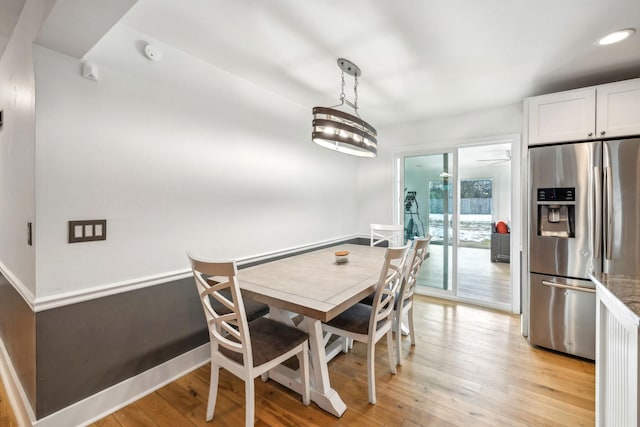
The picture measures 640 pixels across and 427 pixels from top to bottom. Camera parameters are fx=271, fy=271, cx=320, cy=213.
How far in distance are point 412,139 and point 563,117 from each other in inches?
65.6

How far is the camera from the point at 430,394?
1.83m

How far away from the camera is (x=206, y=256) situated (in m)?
2.22

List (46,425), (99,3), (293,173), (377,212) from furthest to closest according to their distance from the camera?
(377,212) < (293,173) < (46,425) < (99,3)

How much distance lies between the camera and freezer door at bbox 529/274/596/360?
225 centimetres

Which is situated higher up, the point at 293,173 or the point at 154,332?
the point at 293,173

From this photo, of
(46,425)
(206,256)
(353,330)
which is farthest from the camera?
(206,256)

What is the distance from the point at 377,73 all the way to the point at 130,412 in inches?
120

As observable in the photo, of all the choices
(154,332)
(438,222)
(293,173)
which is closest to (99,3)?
(154,332)

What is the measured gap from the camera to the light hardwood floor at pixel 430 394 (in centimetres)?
163

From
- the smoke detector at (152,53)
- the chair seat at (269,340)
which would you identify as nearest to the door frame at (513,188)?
the chair seat at (269,340)

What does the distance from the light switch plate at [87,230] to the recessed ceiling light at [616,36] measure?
3457mm

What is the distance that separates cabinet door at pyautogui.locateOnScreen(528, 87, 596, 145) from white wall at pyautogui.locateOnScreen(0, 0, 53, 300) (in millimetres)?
3437

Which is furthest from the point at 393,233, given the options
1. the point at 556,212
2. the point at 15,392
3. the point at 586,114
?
the point at 15,392

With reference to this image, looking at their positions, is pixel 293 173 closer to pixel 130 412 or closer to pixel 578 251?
pixel 130 412
